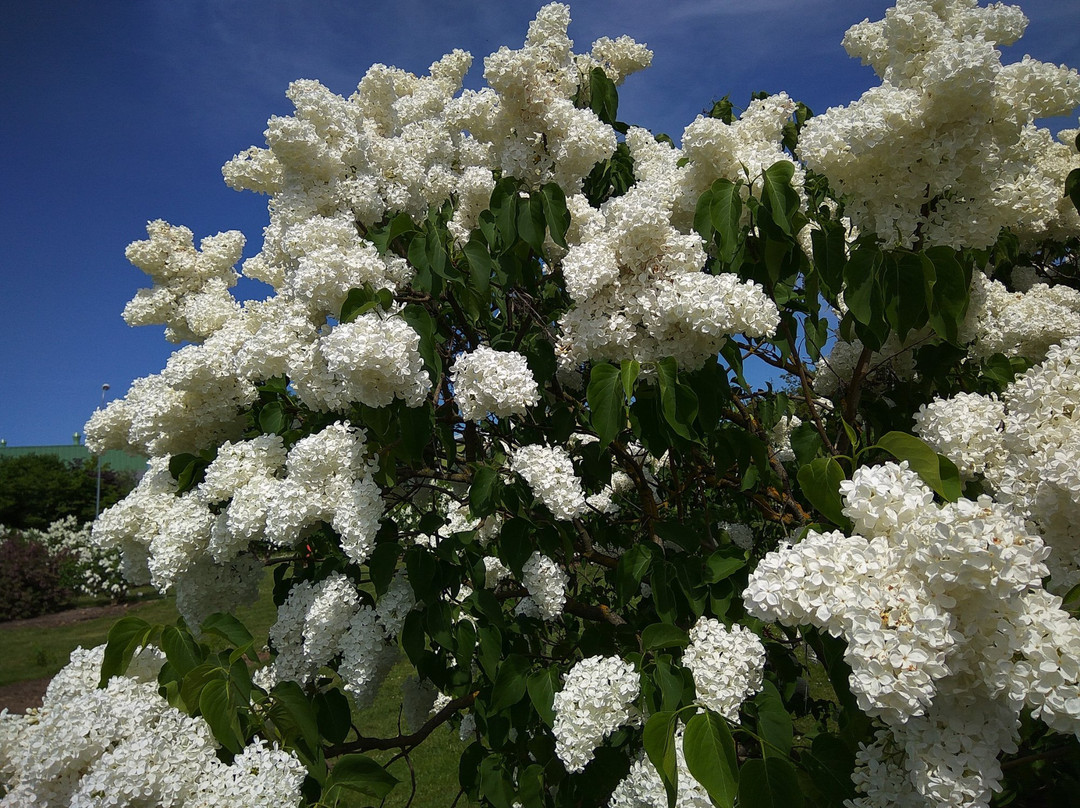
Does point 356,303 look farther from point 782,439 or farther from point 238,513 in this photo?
point 782,439

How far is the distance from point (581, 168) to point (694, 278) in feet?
3.38

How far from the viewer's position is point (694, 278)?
198 centimetres

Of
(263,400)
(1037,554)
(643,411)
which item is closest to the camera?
(1037,554)

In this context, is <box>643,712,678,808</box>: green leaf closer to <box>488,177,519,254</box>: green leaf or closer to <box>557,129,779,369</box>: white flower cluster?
<box>557,129,779,369</box>: white flower cluster

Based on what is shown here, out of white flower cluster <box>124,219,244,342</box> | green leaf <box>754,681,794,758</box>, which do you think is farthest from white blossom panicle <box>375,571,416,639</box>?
white flower cluster <box>124,219,244,342</box>

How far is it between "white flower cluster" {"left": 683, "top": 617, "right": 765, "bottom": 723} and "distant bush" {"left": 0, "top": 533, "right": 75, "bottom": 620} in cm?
1873

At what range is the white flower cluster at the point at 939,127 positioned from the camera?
6.50ft

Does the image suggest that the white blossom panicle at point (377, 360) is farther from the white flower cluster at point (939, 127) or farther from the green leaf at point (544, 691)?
the white flower cluster at point (939, 127)

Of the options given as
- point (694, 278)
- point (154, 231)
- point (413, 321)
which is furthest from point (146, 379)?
point (694, 278)

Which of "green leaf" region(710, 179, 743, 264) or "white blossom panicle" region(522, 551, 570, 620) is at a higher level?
"green leaf" region(710, 179, 743, 264)

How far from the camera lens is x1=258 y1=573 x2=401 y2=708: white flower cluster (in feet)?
7.75

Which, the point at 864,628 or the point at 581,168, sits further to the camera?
the point at 581,168

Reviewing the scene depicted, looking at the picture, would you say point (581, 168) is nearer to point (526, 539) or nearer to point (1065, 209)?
point (526, 539)

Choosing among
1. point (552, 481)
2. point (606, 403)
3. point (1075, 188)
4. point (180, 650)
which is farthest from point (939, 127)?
Answer: point (180, 650)
